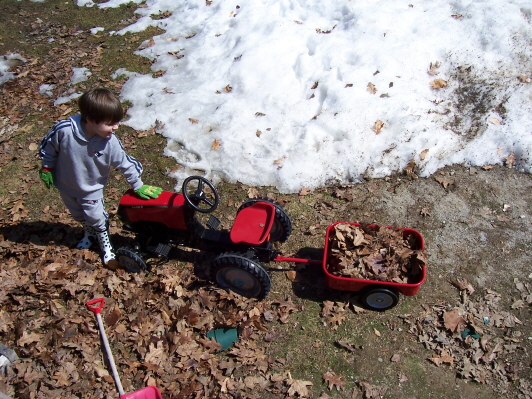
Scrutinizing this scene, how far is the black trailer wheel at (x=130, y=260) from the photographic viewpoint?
4.55m

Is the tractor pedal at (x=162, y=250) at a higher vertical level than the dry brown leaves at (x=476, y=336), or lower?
higher

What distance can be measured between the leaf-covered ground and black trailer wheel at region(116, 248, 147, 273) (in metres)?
0.12

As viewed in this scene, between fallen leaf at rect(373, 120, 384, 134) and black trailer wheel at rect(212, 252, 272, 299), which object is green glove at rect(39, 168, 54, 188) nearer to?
black trailer wheel at rect(212, 252, 272, 299)

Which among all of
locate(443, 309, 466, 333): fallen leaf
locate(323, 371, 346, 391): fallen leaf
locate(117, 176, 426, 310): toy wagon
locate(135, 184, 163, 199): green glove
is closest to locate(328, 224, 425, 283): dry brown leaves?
locate(117, 176, 426, 310): toy wagon

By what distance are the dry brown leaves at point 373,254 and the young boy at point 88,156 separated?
6.79ft

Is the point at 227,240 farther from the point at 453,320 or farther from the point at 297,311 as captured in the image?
the point at 453,320

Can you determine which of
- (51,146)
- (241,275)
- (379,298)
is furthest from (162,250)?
(379,298)

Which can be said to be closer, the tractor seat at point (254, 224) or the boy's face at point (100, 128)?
the boy's face at point (100, 128)

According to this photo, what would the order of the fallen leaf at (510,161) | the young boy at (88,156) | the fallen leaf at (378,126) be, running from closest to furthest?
the young boy at (88,156) → the fallen leaf at (510,161) → the fallen leaf at (378,126)

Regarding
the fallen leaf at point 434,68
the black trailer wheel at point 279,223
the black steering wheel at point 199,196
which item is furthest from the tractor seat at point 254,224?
the fallen leaf at point 434,68

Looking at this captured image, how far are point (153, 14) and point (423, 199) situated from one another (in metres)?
7.84

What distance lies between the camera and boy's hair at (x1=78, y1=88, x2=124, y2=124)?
3.64m

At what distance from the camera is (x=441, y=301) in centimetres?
451

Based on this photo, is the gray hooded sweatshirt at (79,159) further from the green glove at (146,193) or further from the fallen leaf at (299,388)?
the fallen leaf at (299,388)
